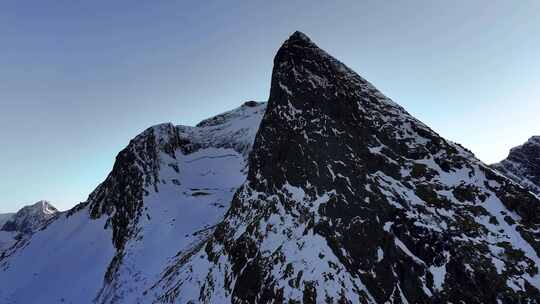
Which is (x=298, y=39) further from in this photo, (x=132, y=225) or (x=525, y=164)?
(x=525, y=164)

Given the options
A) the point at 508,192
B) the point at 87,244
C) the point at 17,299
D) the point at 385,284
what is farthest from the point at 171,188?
the point at 508,192

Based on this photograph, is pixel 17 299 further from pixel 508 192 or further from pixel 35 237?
pixel 508 192

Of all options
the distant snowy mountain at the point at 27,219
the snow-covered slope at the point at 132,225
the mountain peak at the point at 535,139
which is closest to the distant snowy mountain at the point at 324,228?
the snow-covered slope at the point at 132,225

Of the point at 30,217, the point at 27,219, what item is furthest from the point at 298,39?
the point at 27,219

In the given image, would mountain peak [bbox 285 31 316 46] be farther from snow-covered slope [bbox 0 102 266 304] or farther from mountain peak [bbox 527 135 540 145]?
mountain peak [bbox 527 135 540 145]

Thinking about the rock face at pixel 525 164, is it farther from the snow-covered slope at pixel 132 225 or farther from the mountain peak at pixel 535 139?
the snow-covered slope at pixel 132 225

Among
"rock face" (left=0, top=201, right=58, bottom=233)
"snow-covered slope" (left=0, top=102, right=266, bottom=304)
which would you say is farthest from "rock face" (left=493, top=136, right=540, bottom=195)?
"rock face" (left=0, top=201, right=58, bottom=233)
